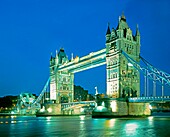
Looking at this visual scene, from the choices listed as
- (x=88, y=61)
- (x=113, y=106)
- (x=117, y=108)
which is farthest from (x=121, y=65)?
(x=88, y=61)

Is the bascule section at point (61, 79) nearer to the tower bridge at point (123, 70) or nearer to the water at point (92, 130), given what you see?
the tower bridge at point (123, 70)

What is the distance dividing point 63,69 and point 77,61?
9059 millimetres

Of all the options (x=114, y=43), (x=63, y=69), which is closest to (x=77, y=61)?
(x=63, y=69)

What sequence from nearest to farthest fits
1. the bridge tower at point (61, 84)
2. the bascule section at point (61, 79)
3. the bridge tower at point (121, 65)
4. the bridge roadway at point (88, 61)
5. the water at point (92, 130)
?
the water at point (92, 130)
the bridge tower at point (121, 65)
the bridge roadway at point (88, 61)
the bascule section at point (61, 79)
the bridge tower at point (61, 84)

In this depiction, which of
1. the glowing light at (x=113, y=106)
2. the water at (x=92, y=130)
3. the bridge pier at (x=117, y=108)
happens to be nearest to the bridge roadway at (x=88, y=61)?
Result: the bridge pier at (x=117, y=108)

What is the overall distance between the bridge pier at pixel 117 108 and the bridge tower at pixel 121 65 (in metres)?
1.98

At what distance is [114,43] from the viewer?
50.3m

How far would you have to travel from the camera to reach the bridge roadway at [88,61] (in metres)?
55.2

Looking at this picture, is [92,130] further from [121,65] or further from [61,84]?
[61,84]

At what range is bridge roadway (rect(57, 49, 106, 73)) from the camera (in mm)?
55188

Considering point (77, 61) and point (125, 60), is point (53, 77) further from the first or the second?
point (125, 60)

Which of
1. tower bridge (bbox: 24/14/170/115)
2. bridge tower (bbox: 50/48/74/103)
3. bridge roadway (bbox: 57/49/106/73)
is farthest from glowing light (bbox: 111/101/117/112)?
bridge tower (bbox: 50/48/74/103)

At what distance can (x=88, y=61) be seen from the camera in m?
58.0

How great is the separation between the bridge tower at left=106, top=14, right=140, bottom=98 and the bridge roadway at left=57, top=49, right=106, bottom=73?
363 cm
